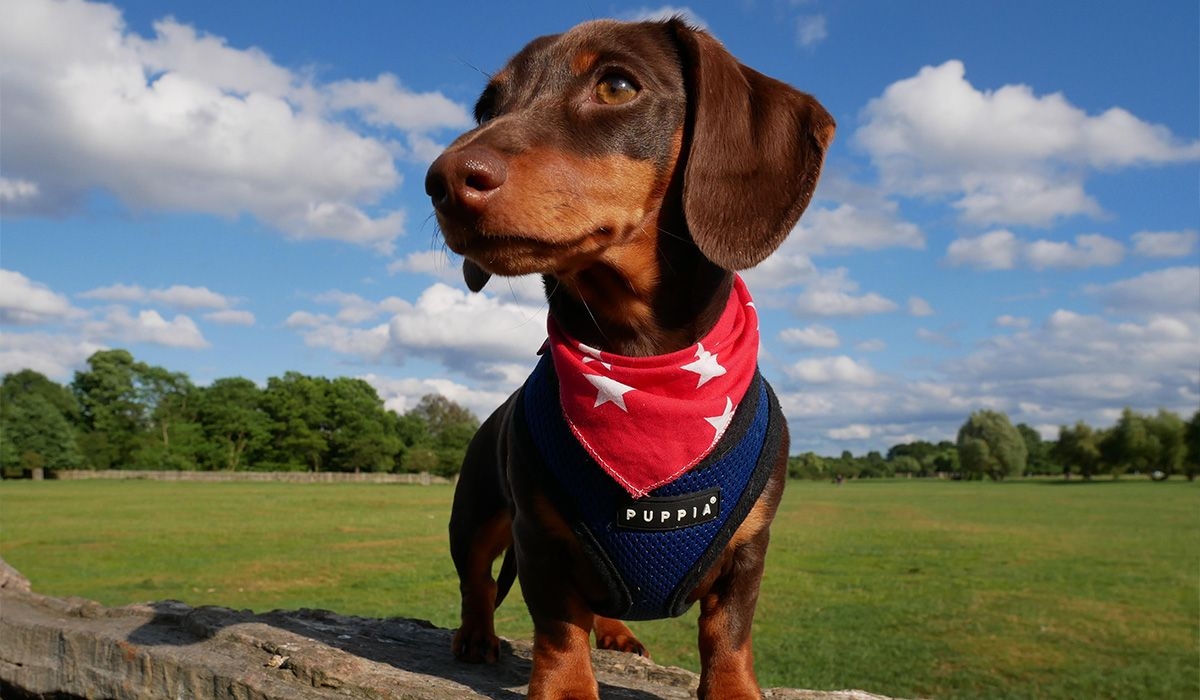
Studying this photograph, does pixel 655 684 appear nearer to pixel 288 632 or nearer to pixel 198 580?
pixel 288 632

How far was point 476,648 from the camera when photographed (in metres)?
3.69

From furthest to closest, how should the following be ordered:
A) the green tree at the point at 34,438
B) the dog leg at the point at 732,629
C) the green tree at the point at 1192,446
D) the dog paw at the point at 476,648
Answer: the green tree at the point at 1192,446, the green tree at the point at 34,438, the dog paw at the point at 476,648, the dog leg at the point at 732,629

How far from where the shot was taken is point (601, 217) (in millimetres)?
2338

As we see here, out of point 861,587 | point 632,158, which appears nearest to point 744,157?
point 632,158

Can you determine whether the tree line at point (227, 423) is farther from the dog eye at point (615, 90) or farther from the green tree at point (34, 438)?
the dog eye at point (615, 90)

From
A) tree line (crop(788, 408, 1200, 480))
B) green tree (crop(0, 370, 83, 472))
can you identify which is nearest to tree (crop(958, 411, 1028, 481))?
tree line (crop(788, 408, 1200, 480))

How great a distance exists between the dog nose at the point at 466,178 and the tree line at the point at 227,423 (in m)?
81.3

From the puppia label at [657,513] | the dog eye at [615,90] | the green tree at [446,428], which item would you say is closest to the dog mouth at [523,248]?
the dog eye at [615,90]

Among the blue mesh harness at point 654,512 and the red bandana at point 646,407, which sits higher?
the red bandana at point 646,407

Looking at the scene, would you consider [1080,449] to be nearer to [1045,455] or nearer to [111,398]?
[1045,455]

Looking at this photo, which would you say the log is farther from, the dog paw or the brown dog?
the brown dog

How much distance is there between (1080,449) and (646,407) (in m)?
112

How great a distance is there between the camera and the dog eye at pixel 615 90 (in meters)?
2.62

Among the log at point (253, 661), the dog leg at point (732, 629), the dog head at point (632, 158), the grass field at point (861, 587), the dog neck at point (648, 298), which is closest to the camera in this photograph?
the dog head at point (632, 158)
